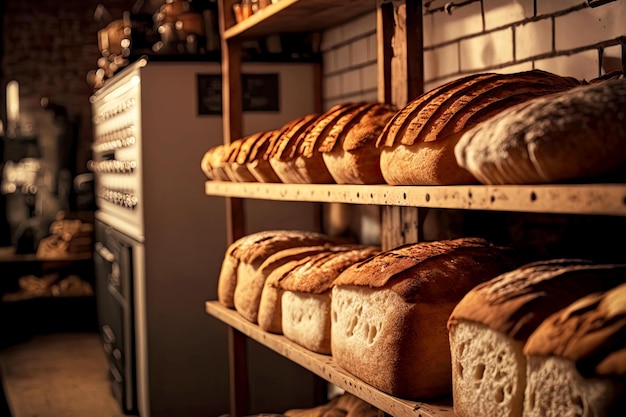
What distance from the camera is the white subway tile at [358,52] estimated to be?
11.2 ft

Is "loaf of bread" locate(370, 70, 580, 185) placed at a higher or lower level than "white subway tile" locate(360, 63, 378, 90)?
lower

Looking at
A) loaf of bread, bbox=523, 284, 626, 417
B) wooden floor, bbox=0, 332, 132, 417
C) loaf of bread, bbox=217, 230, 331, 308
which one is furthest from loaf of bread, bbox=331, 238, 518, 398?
wooden floor, bbox=0, 332, 132, 417

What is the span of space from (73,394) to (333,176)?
299cm

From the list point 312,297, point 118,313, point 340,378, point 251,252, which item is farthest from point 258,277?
point 118,313

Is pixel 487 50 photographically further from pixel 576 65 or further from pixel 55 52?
pixel 55 52

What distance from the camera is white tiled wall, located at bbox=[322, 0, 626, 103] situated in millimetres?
2039

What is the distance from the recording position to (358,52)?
3.47m

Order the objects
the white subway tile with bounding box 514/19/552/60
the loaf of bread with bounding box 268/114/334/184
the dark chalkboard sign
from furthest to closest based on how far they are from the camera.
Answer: the dark chalkboard sign
the loaf of bread with bounding box 268/114/334/184
the white subway tile with bounding box 514/19/552/60

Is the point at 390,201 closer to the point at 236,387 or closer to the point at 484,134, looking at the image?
the point at 484,134

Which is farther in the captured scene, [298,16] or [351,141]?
[298,16]

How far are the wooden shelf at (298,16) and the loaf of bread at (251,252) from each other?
2.39 feet

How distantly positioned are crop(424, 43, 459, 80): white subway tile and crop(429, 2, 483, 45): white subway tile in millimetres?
30

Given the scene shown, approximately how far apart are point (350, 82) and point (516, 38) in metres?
1.28

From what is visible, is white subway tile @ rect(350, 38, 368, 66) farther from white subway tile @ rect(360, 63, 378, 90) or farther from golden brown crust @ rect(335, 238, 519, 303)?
golden brown crust @ rect(335, 238, 519, 303)
